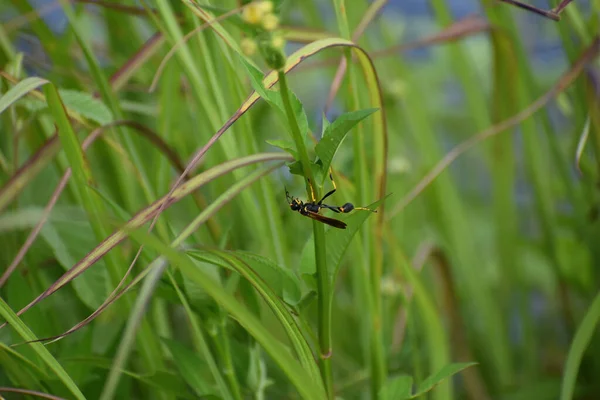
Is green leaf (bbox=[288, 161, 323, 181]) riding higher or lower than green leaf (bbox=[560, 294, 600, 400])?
→ higher

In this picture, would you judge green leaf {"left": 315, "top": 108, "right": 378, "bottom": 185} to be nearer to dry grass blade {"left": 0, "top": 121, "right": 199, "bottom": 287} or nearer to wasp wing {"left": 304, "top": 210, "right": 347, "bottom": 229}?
wasp wing {"left": 304, "top": 210, "right": 347, "bottom": 229}

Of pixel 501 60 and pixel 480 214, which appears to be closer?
pixel 501 60

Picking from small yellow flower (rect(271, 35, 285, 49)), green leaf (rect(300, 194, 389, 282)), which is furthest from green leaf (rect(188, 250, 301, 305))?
small yellow flower (rect(271, 35, 285, 49))

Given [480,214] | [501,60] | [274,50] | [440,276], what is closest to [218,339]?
[274,50]

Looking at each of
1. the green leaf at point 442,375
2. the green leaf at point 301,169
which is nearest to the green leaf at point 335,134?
the green leaf at point 301,169

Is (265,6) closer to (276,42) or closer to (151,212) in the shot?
(276,42)

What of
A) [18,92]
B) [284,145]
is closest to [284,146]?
[284,145]

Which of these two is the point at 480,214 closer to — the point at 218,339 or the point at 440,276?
the point at 440,276
